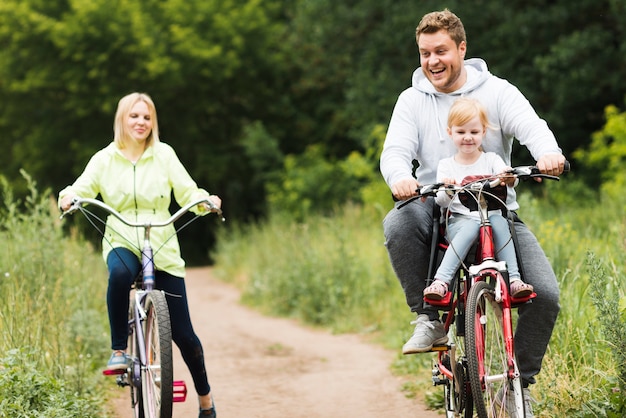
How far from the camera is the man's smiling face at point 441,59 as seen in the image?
16.5ft

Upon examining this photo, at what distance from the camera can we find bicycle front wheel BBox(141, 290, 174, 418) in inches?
200

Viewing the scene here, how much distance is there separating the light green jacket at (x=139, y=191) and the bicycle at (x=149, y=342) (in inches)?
3.5

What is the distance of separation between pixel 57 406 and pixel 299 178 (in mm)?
22632

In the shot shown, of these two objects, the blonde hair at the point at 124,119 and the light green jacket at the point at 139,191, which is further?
the blonde hair at the point at 124,119

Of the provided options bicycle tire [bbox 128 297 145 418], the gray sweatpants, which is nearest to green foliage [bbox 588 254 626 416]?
the gray sweatpants

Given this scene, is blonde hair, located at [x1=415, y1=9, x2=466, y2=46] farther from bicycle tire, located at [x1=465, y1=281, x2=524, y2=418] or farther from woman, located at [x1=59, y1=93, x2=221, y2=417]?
woman, located at [x1=59, y1=93, x2=221, y2=417]

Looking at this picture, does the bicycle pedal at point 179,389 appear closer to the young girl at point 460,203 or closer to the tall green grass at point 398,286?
the young girl at point 460,203

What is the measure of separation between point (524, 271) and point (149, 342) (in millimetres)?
2057

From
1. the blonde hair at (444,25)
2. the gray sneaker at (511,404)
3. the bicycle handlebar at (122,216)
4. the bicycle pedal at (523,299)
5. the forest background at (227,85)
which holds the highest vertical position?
the forest background at (227,85)

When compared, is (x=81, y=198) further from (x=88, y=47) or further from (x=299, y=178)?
(x=88, y=47)

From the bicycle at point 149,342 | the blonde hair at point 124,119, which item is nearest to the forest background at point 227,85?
the blonde hair at point 124,119

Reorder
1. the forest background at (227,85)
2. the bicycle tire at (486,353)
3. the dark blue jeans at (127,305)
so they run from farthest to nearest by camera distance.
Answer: the forest background at (227,85), the dark blue jeans at (127,305), the bicycle tire at (486,353)

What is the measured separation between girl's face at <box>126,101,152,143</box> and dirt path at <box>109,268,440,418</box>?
2.02m

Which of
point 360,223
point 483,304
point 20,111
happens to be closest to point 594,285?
point 483,304
